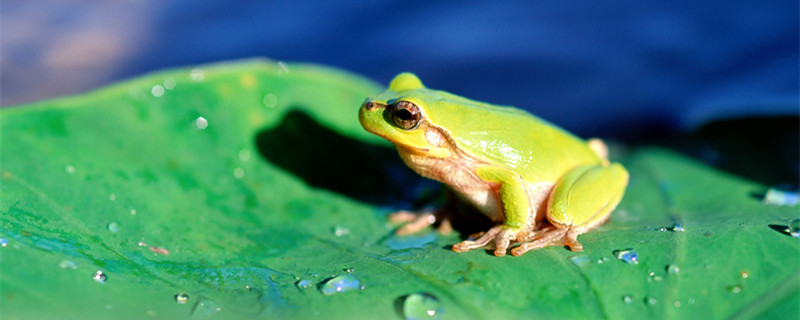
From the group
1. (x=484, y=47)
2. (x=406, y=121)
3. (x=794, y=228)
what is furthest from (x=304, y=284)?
(x=484, y=47)

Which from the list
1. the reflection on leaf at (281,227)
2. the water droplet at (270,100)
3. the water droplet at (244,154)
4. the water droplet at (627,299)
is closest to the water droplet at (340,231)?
the reflection on leaf at (281,227)

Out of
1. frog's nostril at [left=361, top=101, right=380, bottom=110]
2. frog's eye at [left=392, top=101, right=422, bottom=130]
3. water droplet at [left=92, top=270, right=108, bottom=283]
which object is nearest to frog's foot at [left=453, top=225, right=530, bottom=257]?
frog's eye at [left=392, top=101, right=422, bottom=130]

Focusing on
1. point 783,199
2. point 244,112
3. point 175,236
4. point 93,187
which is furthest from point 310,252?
point 783,199

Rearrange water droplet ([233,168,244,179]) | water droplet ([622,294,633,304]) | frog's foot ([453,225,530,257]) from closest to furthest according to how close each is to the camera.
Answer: water droplet ([622,294,633,304]) → frog's foot ([453,225,530,257]) → water droplet ([233,168,244,179])

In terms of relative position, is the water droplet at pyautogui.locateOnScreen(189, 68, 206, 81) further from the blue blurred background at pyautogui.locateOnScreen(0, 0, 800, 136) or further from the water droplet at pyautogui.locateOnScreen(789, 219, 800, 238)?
the water droplet at pyautogui.locateOnScreen(789, 219, 800, 238)

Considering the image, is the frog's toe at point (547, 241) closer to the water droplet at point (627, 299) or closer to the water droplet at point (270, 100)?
the water droplet at point (627, 299)

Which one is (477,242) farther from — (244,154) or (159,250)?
(244,154)

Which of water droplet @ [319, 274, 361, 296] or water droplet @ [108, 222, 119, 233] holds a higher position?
water droplet @ [108, 222, 119, 233]
